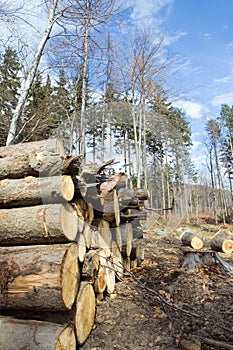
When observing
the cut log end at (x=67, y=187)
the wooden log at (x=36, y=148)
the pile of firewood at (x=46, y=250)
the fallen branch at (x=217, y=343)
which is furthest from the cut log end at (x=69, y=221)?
the fallen branch at (x=217, y=343)

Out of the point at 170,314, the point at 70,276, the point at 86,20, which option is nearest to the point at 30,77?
the point at 86,20

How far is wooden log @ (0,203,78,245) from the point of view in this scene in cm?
257

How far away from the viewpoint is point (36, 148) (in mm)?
3100

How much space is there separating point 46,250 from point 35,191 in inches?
26.1

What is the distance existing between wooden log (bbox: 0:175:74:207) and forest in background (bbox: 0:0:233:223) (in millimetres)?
3553

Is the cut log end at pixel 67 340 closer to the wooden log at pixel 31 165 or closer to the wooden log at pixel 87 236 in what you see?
the wooden log at pixel 87 236

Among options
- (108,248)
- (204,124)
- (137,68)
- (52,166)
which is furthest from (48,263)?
(204,124)

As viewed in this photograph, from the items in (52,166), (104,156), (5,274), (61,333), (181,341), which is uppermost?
A: (104,156)

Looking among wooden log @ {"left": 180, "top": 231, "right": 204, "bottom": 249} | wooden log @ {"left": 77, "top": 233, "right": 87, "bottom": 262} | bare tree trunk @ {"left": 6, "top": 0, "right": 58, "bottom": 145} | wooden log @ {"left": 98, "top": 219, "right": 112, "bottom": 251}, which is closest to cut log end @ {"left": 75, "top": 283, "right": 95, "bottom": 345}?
wooden log @ {"left": 77, "top": 233, "right": 87, "bottom": 262}

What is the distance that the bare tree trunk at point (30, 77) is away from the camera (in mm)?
6156

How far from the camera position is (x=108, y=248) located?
4117 mm

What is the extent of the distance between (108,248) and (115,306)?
0.91 m

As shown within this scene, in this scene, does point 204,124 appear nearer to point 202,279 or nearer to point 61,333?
point 202,279

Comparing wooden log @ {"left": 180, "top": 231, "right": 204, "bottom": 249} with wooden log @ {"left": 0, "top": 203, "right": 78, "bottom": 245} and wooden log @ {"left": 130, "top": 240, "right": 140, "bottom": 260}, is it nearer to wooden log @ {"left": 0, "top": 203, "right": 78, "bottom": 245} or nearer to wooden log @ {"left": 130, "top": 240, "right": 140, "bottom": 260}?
wooden log @ {"left": 130, "top": 240, "right": 140, "bottom": 260}
